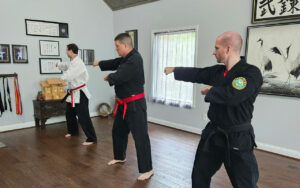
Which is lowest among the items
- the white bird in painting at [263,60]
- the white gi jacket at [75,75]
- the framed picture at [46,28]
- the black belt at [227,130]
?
the black belt at [227,130]

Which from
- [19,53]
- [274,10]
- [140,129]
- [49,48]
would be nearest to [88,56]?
[49,48]

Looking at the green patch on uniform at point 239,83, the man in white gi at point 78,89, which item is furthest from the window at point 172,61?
the green patch on uniform at point 239,83

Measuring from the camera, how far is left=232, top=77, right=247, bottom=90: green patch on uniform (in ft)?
4.31

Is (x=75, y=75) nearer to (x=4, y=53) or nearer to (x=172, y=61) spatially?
(x=4, y=53)

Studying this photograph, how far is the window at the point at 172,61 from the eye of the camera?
3957 mm

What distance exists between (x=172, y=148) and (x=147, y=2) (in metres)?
2.92

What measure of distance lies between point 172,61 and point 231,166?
2941mm

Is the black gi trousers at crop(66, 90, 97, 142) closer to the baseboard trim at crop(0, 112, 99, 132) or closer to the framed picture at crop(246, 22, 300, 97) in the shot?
the baseboard trim at crop(0, 112, 99, 132)

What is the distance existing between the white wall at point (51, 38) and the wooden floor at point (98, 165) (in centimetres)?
86

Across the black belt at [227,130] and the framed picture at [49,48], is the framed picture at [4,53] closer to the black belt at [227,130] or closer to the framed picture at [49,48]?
the framed picture at [49,48]

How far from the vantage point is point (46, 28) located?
14.2 feet

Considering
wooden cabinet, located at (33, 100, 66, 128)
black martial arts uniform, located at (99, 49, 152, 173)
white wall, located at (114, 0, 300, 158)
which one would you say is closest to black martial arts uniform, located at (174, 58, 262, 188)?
black martial arts uniform, located at (99, 49, 152, 173)

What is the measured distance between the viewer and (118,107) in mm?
2490

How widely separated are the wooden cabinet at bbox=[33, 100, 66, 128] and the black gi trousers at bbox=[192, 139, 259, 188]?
330 centimetres
